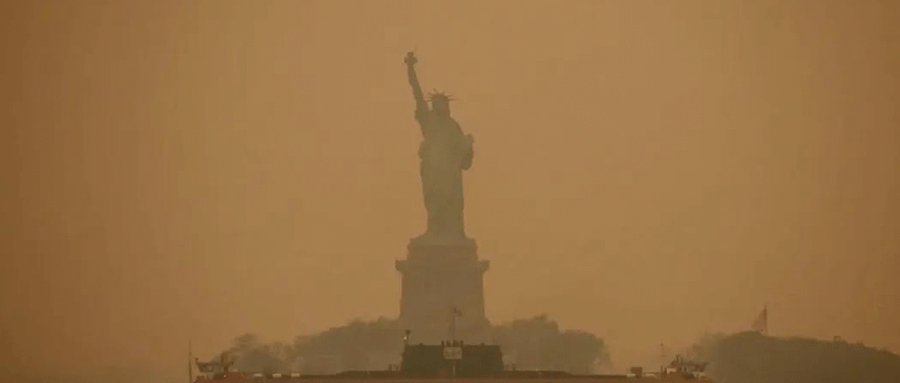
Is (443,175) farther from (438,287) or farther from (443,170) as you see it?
(438,287)

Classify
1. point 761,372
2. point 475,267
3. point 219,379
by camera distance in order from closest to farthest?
point 219,379
point 761,372
point 475,267

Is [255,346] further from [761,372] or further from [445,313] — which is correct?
[761,372]

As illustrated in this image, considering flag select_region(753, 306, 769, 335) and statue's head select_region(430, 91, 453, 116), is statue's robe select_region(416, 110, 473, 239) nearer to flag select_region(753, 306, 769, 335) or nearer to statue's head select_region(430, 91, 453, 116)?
statue's head select_region(430, 91, 453, 116)

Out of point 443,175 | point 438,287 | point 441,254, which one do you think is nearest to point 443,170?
point 443,175

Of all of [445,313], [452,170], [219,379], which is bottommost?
[219,379]

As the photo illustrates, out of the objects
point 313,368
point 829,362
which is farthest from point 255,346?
point 829,362

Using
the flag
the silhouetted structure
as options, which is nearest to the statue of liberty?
the silhouetted structure

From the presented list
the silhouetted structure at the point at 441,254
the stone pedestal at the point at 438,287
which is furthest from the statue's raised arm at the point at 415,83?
the stone pedestal at the point at 438,287
